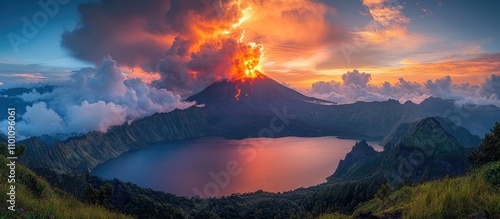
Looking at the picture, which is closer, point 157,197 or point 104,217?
point 104,217

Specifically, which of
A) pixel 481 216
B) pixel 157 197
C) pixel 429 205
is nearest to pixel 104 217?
pixel 429 205

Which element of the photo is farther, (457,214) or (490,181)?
(490,181)

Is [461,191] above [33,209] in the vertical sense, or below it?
above

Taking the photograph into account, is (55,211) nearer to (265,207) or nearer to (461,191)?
(461,191)

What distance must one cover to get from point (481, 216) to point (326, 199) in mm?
130259

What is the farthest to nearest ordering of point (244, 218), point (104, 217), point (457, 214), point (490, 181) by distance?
point (244, 218) → point (104, 217) → point (490, 181) → point (457, 214)

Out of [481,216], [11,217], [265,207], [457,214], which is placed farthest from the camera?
[265,207]

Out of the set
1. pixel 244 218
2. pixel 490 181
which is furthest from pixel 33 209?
pixel 244 218

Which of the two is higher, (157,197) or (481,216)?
(481,216)

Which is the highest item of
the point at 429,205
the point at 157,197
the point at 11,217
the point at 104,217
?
the point at 429,205

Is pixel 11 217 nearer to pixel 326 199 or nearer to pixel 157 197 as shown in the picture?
pixel 326 199

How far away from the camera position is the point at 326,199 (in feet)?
420

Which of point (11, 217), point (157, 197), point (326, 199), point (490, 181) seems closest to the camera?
point (11, 217)

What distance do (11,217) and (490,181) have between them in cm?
1582
